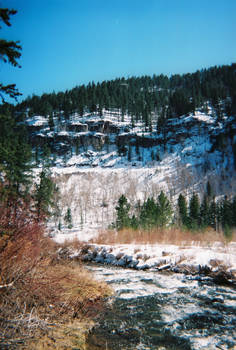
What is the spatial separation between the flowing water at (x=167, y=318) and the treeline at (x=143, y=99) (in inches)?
5500

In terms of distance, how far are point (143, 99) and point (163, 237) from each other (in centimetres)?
16147

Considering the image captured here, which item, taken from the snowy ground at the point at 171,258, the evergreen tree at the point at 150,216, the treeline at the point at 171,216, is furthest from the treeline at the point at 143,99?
the snowy ground at the point at 171,258

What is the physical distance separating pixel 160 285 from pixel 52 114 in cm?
16325

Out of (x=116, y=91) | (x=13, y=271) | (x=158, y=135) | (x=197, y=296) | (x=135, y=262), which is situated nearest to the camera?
(x=13, y=271)

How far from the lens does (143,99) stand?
6639 inches

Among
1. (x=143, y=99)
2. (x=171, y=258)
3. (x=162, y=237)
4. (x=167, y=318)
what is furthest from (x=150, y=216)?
(x=143, y=99)

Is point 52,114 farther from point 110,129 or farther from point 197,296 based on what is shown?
point 197,296

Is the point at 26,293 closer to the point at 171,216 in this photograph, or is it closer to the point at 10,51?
the point at 10,51

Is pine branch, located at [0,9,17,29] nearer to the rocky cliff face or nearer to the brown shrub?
the brown shrub

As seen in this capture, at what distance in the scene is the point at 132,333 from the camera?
5680 mm

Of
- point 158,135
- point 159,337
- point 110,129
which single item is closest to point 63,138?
point 110,129

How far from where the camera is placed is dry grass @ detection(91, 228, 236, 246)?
19.8 meters

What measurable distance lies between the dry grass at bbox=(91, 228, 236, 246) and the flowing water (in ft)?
31.7

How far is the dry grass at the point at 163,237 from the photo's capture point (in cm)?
1980
